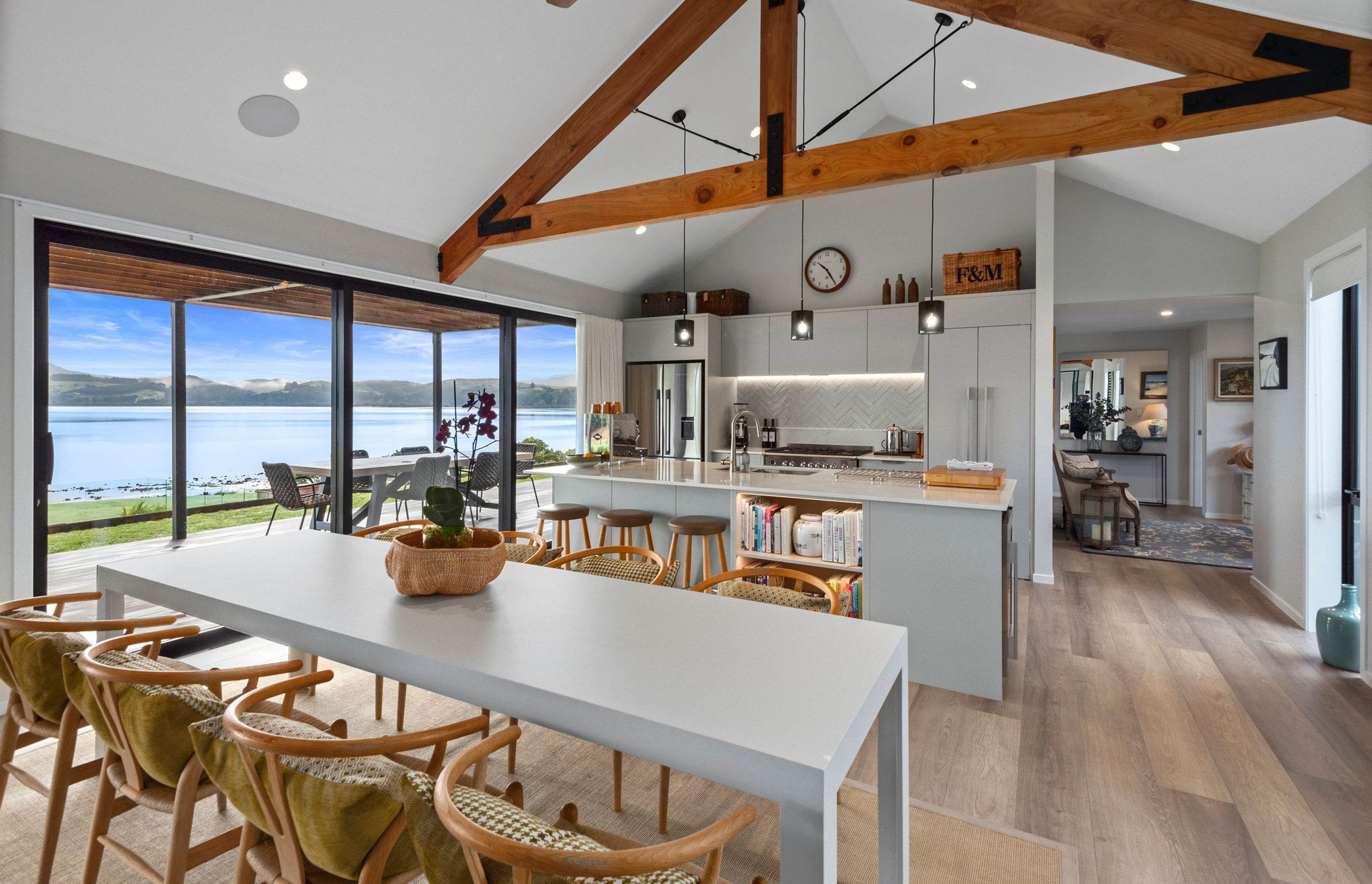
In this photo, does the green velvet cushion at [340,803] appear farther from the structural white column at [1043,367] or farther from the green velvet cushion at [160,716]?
the structural white column at [1043,367]

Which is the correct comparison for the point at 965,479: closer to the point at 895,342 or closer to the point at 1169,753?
the point at 1169,753

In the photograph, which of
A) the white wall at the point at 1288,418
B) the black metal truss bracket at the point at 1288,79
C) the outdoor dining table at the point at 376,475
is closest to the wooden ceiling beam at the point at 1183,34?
the black metal truss bracket at the point at 1288,79

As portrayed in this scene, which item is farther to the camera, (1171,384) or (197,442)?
(1171,384)

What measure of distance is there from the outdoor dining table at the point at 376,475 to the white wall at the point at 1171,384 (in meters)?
8.70

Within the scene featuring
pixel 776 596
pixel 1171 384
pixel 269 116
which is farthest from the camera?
pixel 1171 384

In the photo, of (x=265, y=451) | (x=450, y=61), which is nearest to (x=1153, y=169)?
(x=450, y=61)

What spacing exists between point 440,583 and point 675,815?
1104 mm

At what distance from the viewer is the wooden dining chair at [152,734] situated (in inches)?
53.9

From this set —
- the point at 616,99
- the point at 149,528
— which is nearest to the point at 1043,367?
the point at 616,99

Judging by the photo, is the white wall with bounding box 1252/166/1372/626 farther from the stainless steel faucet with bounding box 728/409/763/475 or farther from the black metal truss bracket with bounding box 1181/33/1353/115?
the stainless steel faucet with bounding box 728/409/763/475

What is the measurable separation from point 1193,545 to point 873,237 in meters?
4.25

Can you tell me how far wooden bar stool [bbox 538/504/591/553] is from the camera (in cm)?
425

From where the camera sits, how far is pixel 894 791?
149cm

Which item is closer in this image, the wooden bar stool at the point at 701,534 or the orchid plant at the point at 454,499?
the orchid plant at the point at 454,499
